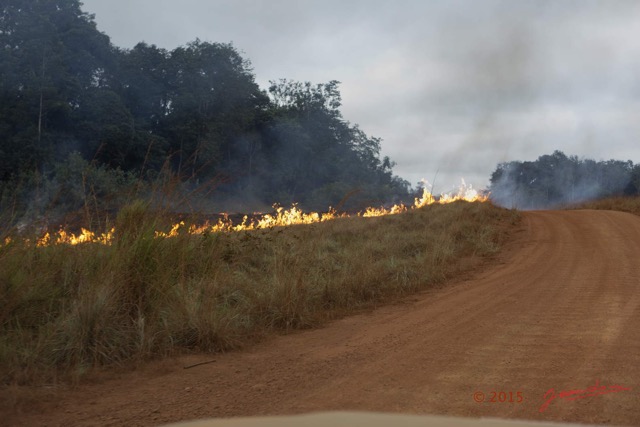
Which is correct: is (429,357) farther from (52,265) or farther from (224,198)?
(224,198)

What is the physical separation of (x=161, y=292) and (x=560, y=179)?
145 feet

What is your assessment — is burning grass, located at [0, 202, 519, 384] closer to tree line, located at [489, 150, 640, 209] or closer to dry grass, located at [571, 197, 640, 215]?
dry grass, located at [571, 197, 640, 215]

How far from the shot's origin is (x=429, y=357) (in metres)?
5.48

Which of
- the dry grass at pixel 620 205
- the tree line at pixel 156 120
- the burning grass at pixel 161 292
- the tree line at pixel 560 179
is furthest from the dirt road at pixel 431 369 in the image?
the tree line at pixel 560 179

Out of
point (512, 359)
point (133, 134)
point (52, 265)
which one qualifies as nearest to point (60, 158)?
point (133, 134)

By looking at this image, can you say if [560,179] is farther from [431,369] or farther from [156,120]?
[431,369]

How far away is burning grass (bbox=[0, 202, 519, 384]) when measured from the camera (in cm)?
561

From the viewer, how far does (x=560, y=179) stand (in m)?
45.4

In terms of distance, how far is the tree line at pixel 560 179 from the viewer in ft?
131

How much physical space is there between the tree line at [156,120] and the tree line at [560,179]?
8.79 meters

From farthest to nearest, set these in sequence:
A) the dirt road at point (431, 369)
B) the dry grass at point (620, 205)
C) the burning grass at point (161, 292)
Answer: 1. the dry grass at point (620, 205)
2. the burning grass at point (161, 292)
3. the dirt road at point (431, 369)

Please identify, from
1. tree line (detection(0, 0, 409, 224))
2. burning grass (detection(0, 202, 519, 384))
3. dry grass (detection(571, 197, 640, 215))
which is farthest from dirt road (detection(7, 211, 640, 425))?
dry grass (detection(571, 197, 640, 215))

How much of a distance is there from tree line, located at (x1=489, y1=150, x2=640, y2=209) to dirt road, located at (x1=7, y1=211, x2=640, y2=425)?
31258 mm

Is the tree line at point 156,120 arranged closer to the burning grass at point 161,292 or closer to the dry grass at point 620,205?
the burning grass at point 161,292
